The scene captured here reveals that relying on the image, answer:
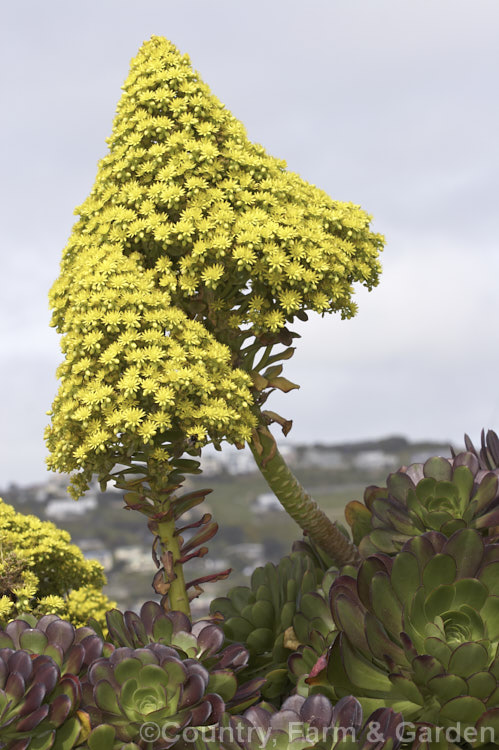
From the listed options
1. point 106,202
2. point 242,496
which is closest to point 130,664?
point 106,202

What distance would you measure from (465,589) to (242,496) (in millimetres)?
20697

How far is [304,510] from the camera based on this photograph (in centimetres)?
547

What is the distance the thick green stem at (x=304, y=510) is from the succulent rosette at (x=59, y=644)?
1798 mm

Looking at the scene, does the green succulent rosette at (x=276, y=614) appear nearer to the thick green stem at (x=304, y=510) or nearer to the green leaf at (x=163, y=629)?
the thick green stem at (x=304, y=510)

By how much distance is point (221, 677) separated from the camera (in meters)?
3.69

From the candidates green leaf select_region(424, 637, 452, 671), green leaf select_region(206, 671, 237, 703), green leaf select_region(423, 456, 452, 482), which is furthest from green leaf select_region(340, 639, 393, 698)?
green leaf select_region(423, 456, 452, 482)

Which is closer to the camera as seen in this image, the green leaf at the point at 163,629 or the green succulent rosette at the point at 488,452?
the green leaf at the point at 163,629

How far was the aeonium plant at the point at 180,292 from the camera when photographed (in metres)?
4.56

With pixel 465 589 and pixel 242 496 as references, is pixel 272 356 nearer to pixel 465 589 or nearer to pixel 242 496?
pixel 465 589

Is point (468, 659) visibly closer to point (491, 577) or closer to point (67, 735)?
point (491, 577)

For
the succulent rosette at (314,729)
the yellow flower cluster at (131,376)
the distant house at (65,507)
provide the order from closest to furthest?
the succulent rosette at (314,729) < the yellow flower cluster at (131,376) < the distant house at (65,507)

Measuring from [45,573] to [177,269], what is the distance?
2.34 meters

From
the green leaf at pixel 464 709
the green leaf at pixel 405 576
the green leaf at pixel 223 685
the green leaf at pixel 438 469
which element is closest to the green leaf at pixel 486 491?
the green leaf at pixel 438 469

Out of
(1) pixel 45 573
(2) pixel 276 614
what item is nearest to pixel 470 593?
(2) pixel 276 614
